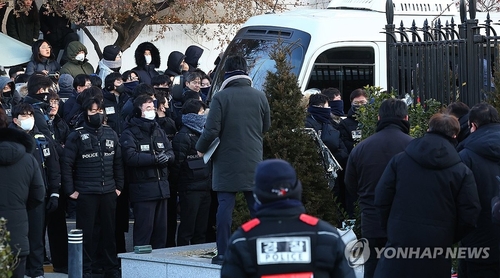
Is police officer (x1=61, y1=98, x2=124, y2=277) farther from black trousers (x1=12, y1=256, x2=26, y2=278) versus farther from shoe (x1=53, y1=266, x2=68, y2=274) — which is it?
black trousers (x1=12, y1=256, x2=26, y2=278)

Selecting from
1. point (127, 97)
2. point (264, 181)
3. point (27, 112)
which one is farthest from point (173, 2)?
point (264, 181)

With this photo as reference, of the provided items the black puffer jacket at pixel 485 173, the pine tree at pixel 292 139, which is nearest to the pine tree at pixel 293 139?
the pine tree at pixel 292 139

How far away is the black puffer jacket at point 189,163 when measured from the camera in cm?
1083

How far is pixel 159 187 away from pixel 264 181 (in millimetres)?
5673

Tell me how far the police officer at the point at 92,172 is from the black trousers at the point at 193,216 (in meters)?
0.92

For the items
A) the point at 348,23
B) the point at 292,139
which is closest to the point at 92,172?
the point at 292,139

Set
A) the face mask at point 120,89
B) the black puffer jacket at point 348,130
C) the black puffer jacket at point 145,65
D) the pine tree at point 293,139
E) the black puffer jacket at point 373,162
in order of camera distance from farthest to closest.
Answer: the black puffer jacket at point 145,65 < the face mask at point 120,89 < the black puffer jacket at point 348,130 < the pine tree at point 293,139 < the black puffer jacket at point 373,162

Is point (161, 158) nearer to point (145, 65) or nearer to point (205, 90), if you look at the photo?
point (205, 90)

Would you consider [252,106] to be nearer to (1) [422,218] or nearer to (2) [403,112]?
(2) [403,112]

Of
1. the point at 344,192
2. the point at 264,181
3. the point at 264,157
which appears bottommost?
the point at 344,192

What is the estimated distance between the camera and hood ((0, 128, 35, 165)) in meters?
7.79

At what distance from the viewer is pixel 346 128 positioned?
1131cm

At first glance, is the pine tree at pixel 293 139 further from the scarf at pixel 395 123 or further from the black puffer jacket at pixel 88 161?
the black puffer jacket at pixel 88 161

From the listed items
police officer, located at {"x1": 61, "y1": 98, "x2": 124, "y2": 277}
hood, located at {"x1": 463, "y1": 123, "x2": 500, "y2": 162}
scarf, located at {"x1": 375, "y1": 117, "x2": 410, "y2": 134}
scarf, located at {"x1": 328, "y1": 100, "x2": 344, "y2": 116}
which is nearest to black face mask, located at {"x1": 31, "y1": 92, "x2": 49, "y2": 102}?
police officer, located at {"x1": 61, "y1": 98, "x2": 124, "y2": 277}
